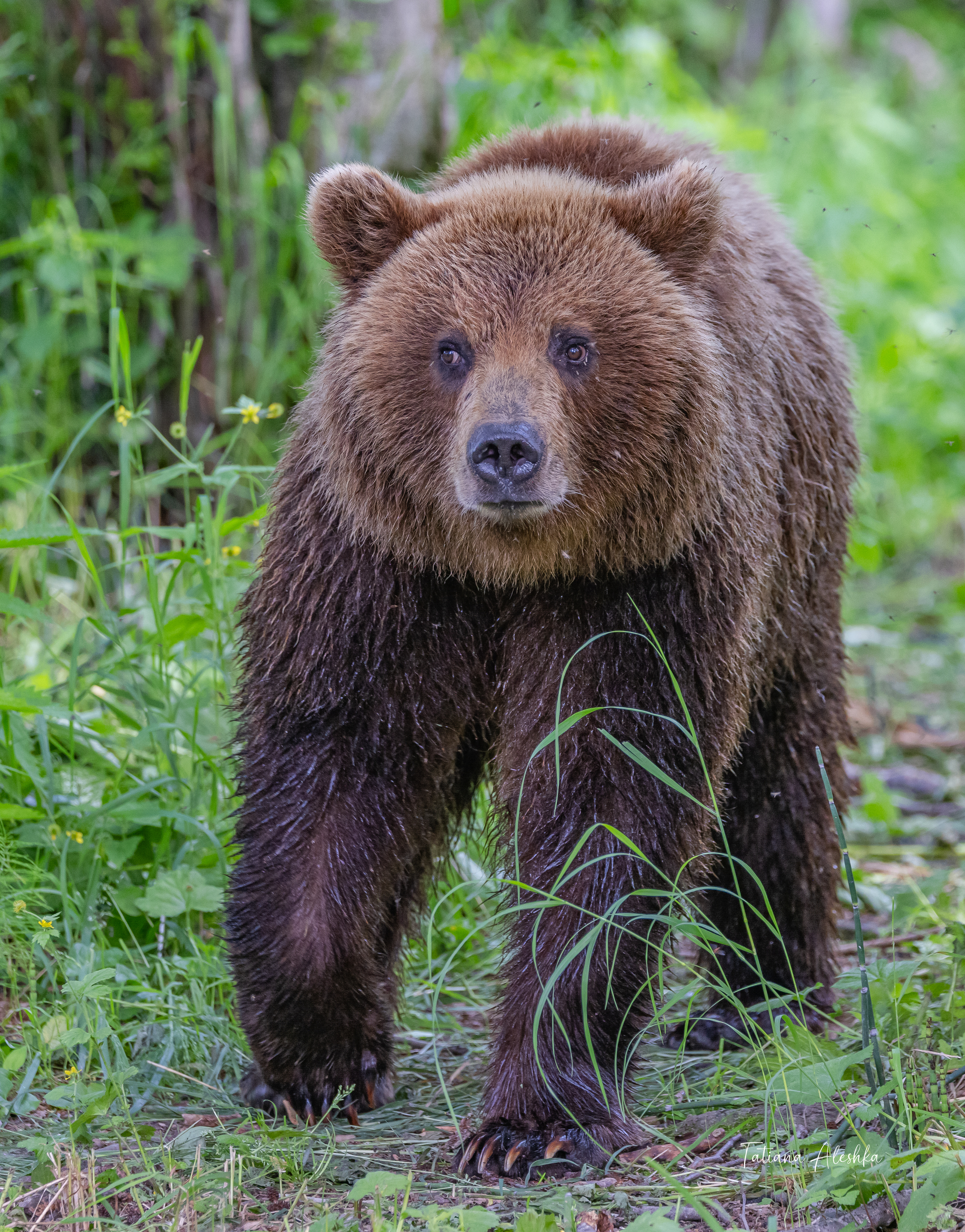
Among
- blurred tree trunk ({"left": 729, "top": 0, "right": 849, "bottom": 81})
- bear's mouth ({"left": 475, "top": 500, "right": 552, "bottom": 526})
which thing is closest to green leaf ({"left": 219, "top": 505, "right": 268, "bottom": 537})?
bear's mouth ({"left": 475, "top": 500, "right": 552, "bottom": 526})

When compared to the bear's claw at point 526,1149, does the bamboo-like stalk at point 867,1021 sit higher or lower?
higher

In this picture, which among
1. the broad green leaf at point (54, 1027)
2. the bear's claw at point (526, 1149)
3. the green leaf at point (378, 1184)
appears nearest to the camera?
the green leaf at point (378, 1184)

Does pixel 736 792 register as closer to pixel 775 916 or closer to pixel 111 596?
pixel 775 916

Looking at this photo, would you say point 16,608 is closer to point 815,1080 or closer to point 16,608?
point 16,608

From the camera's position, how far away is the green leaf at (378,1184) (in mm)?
2795

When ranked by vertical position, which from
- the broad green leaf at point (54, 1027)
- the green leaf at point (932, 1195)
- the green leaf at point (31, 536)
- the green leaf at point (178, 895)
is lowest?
the broad green leaf at point (54, 1027)

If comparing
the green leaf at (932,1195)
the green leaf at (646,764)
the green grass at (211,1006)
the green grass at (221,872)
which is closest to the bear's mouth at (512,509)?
the green leaf at (646,764)

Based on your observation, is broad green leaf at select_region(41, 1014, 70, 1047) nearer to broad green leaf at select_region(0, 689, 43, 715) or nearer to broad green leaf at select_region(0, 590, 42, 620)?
broad green leaf at select_region(0, 689, 43, 715)

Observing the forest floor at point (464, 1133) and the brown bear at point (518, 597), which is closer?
the forest floor at point (464, 1133)

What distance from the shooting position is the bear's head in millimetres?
3293

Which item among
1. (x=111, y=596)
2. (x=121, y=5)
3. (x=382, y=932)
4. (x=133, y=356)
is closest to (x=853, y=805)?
(x=382, y=932)

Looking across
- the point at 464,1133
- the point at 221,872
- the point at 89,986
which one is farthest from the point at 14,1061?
Answer: the point at 464,1133

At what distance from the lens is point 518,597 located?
3471mm

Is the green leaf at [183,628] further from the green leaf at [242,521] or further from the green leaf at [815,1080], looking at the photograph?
the green leaf at [815,1080]
